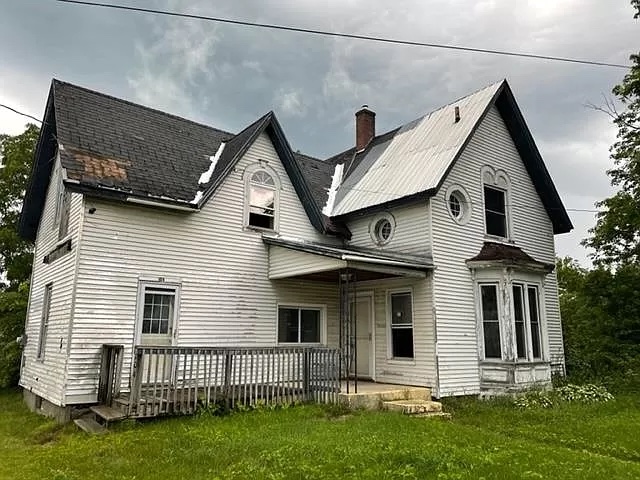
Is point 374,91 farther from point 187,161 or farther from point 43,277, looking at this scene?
point 43,277

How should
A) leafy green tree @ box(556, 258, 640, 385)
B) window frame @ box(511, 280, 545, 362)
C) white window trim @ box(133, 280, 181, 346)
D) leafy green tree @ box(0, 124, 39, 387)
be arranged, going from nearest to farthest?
1. white window trim @ box(133, 280, 181, 346)
2. window frame @ box(511, 280, 545, 362)
3. leafy green tree @ box(556, 258, 640, 385)
4. leafy green tree @ box(0, 124, 39, 387)

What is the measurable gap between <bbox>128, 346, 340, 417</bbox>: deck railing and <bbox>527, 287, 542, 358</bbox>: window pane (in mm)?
5699

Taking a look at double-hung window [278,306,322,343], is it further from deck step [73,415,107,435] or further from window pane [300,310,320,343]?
deck step [73,415,107,435]

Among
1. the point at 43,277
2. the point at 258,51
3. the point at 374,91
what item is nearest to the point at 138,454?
the point at 43,277

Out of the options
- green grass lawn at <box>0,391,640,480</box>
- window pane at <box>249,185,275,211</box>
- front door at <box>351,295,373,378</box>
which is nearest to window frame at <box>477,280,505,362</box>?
green grass lawn at <box>0,391,640,480</box>

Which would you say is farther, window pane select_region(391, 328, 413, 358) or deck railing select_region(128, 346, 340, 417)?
window pane select_region(391, 328, 413, 358)

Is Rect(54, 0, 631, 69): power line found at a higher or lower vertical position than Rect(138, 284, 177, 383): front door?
higher

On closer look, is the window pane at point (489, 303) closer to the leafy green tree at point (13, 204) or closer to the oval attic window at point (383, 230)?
the oval attic window at point (383, 230)

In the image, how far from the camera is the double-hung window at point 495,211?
1369cm

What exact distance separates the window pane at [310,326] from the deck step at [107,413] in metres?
5.19

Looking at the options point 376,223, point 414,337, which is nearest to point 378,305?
point 414,337

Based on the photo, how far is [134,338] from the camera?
9.91m

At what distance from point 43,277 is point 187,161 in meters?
4.77

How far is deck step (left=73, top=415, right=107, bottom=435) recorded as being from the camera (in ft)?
25.8
